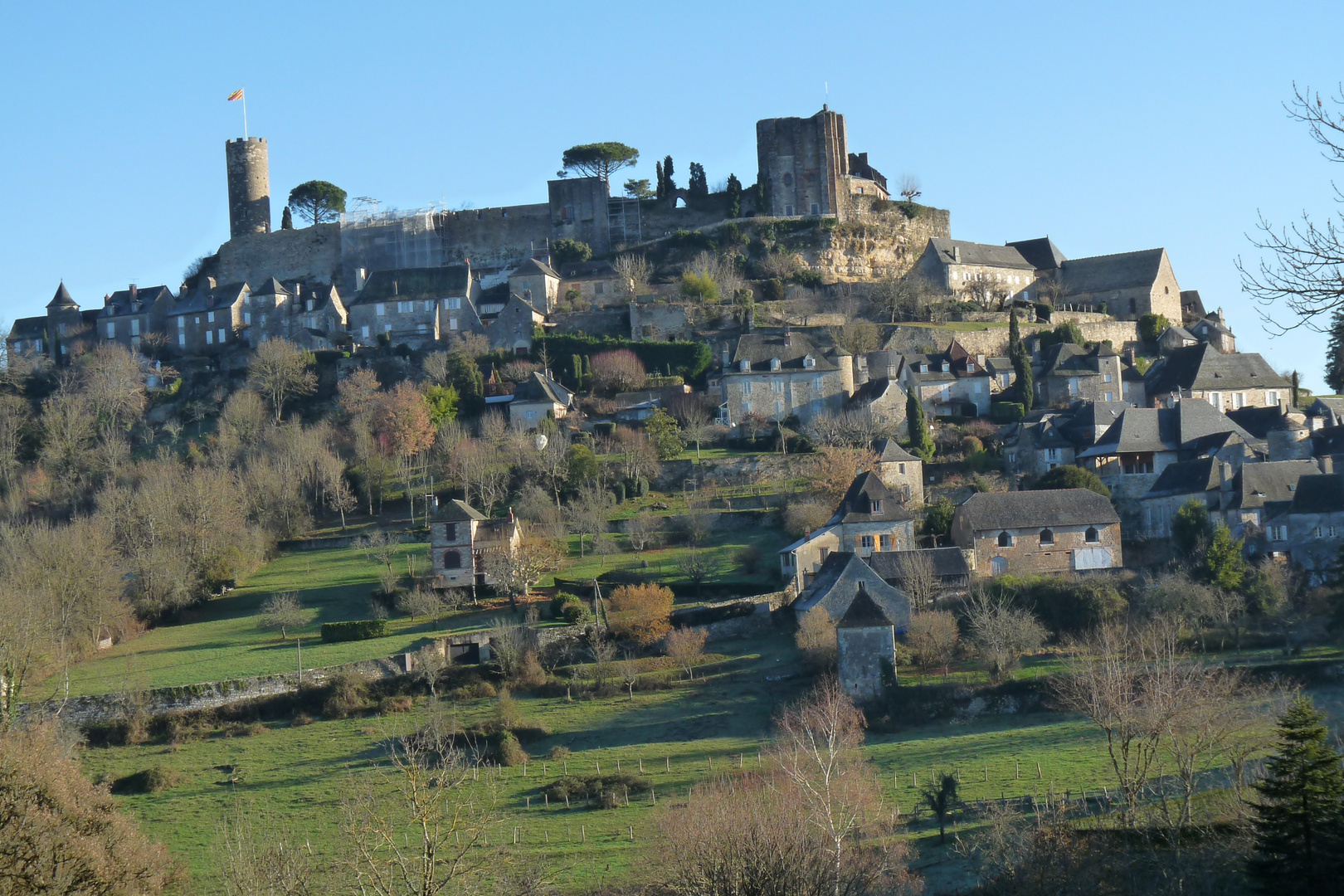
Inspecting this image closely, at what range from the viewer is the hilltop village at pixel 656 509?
3641 centimetres

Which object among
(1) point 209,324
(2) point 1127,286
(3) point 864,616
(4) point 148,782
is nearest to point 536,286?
(1) point 209,324

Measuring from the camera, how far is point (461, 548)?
48.8 m

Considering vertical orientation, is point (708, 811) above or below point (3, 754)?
below

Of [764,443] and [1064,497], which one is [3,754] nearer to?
[1064,497]

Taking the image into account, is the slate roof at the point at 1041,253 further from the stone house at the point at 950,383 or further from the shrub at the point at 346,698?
the shrub at the point at 346,698

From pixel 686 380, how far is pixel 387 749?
31051mm

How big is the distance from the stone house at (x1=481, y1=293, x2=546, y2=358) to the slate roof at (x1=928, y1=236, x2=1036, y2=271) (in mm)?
21135

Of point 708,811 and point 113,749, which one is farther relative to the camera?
point 113,749

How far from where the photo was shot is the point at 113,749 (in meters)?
39.6

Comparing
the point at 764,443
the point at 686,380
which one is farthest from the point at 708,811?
the point at 686,380

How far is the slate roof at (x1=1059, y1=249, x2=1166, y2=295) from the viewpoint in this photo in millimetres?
76438

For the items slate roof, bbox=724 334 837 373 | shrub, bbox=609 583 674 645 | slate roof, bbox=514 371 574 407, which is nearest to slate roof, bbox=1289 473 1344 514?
shrub, bbox=609 583 674 645

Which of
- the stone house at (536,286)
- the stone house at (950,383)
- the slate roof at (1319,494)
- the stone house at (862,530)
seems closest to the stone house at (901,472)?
the stone house at (862,530)

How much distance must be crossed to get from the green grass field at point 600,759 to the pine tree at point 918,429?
1619 cm
